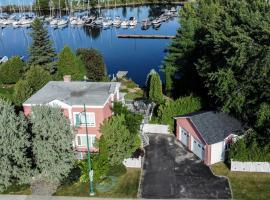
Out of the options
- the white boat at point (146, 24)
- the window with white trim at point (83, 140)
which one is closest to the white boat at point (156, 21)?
the white boat at point (146, 24)

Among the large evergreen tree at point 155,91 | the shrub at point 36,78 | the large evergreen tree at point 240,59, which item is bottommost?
the large evergreen tree at point 155,91

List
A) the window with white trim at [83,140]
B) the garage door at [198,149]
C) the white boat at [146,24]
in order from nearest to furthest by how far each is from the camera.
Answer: the garage door at [198,149] → the window with white trim at [83,140] → the white boat at [146,24]

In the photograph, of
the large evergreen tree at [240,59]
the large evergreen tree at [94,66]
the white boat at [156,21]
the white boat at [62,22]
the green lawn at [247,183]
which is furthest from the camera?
the white boat at [62,22]

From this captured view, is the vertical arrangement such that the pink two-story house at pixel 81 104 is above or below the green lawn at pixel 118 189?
above

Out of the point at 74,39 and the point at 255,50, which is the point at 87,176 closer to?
the point at 255,50

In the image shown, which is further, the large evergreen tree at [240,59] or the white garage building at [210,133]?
the white garage building at [210,133]

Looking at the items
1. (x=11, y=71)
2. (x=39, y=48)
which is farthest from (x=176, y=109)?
(x=11, y=71)

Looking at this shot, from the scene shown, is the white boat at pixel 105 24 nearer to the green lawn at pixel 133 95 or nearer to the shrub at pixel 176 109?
the green lawn at pixel 133 95

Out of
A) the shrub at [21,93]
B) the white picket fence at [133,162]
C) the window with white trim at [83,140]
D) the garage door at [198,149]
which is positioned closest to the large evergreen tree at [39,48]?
the shrub at [21,93]
